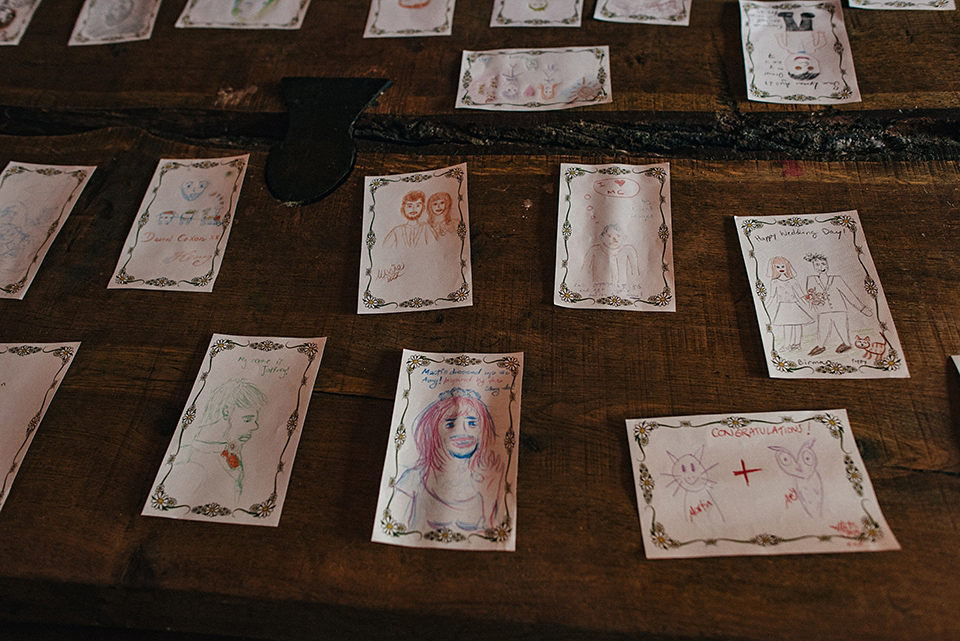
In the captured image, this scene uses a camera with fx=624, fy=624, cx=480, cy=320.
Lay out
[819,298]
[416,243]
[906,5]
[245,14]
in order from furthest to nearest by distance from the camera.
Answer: [245,14]
[906,5]
[416,243]
[819,298]

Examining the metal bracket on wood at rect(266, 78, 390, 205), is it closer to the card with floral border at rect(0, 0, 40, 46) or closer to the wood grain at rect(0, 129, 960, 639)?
the wood grain at rect(0, 129, 960, 639)

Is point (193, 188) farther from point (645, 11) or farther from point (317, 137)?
point (645, 11)

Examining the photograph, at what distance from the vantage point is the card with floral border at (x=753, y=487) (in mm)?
742

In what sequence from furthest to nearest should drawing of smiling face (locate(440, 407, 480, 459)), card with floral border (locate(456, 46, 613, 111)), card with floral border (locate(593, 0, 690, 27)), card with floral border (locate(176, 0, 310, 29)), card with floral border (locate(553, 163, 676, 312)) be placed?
1. card with floral border (locate(176, 0, 310, 29))
2. card with floral border (locate(593, 0, 690, 27))
3. card with floral border (locate(456, 46, 613, 111))
4. card with floral border (locate(553, 163, 676, 312))
5. drawing of smiling face (locate(440, 407, 480, 459))

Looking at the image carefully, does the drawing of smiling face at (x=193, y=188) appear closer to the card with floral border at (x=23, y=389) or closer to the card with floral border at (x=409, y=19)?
the card with floral border at (x=23, y=389)

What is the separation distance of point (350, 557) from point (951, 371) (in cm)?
83

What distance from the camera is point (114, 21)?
1438 millimetres

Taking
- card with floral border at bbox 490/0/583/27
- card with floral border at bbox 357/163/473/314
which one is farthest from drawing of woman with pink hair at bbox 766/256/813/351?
card with floral border at bbox 490/0/583/27

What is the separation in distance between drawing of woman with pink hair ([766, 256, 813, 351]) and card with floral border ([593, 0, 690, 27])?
0.61 m

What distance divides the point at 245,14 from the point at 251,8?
0.02m

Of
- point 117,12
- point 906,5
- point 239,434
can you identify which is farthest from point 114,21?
point 906,5

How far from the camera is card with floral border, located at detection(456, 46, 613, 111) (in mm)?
1161

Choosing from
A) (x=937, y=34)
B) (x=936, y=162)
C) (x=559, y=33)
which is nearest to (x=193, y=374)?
(x=559, y=33)

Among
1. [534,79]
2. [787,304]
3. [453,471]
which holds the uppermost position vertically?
[534,79]
